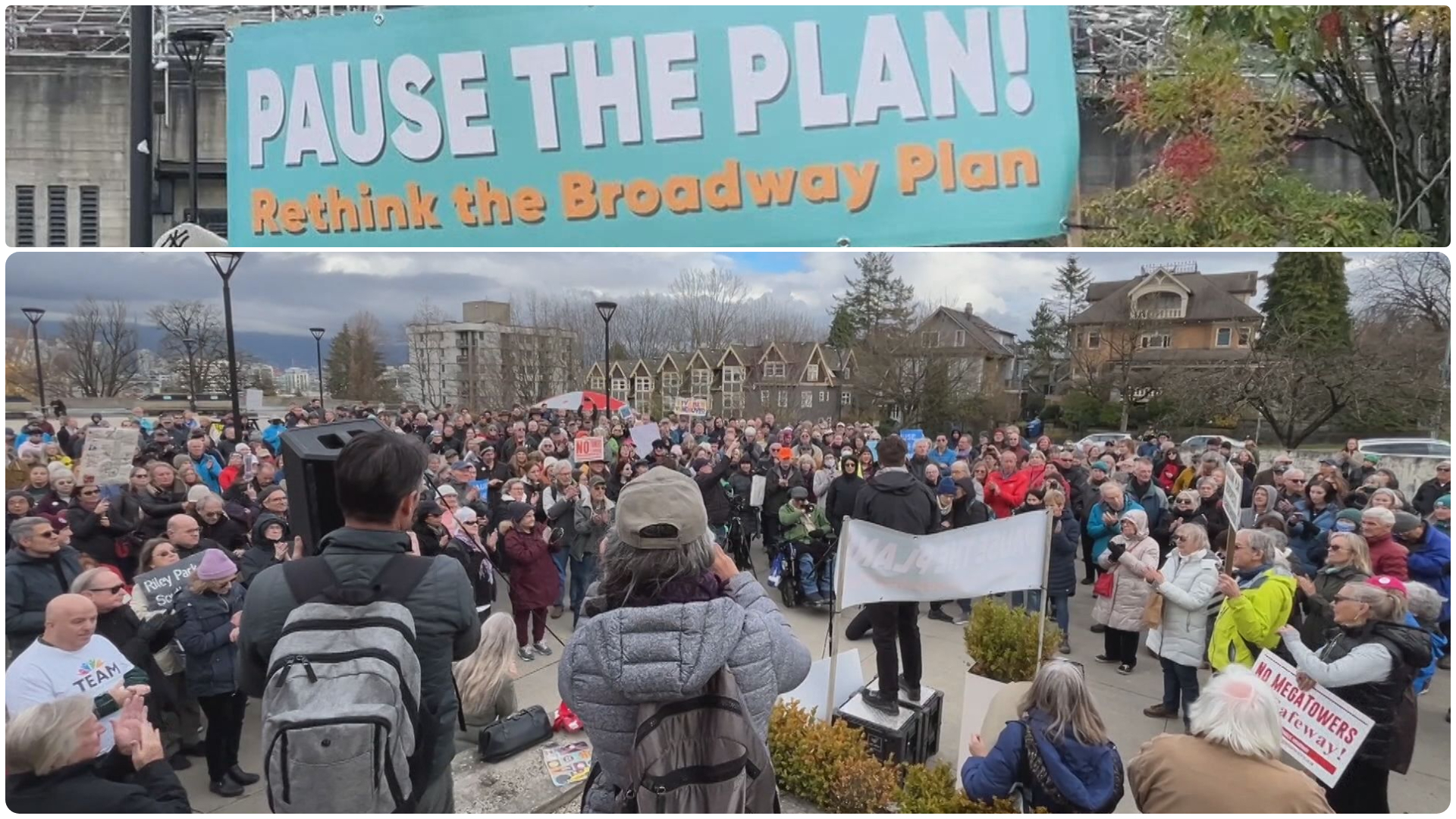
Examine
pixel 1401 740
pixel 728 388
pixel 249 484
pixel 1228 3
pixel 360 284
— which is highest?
pixel 1228 3

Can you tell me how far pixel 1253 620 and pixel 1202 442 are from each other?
34.1 inches

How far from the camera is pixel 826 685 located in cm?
417

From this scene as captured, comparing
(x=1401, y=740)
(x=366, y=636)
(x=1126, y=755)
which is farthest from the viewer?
(x=1126, y=755)

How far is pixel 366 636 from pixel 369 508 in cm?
30

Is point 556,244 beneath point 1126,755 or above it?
above

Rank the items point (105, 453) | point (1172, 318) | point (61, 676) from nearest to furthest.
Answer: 1. point (61, 676)
2. point (1172, 318)
3. point (105, 453)

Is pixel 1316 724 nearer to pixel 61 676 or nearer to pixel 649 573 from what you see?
pixel 649 573

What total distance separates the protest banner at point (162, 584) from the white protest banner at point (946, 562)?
10.6ft

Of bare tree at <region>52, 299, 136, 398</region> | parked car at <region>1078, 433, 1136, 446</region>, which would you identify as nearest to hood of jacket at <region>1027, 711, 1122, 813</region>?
parked car at <region>1078, 433, 1136, 446</region>

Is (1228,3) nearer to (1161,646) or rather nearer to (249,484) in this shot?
(1161,646)

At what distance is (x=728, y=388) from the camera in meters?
3.86

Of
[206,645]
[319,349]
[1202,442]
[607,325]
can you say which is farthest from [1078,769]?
[206,645]

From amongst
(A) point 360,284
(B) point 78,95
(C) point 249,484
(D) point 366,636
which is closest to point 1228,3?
(A) point 360,284

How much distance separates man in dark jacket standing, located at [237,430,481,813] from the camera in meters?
1.94
